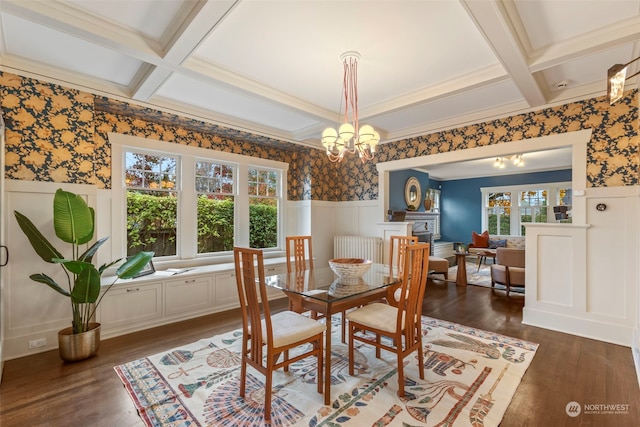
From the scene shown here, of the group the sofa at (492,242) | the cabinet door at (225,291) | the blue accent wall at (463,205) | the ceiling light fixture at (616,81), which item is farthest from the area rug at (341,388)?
the blue accent wall at (463,205)

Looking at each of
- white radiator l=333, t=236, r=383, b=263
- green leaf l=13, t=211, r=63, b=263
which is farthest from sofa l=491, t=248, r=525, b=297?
green leaf l=13, t=211, r=63, b=263

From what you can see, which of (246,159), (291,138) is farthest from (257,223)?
(291,138)

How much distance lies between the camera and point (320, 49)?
2.58 metres

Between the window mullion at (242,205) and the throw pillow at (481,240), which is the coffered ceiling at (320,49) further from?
the throw pillow at (481,240)

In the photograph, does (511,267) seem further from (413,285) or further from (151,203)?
(151,203)

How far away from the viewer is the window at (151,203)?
4059 mm

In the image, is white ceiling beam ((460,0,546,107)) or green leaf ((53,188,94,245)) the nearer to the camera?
white ceiling beam ((460,0,546,107))

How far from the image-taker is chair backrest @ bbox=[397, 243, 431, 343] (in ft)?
7.28

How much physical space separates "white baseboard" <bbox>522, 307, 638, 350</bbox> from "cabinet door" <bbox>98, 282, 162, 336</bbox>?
4702 mm

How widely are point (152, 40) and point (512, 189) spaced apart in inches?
379

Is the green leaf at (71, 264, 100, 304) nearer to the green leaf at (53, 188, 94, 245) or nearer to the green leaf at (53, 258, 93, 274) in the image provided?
the green leaf at (53, 258, 93, 274)

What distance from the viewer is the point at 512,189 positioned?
877 cm

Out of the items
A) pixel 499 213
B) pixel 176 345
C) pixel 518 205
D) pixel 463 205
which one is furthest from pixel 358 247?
pixel 518 205

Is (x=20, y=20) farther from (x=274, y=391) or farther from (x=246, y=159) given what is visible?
(x=274, y=391)
